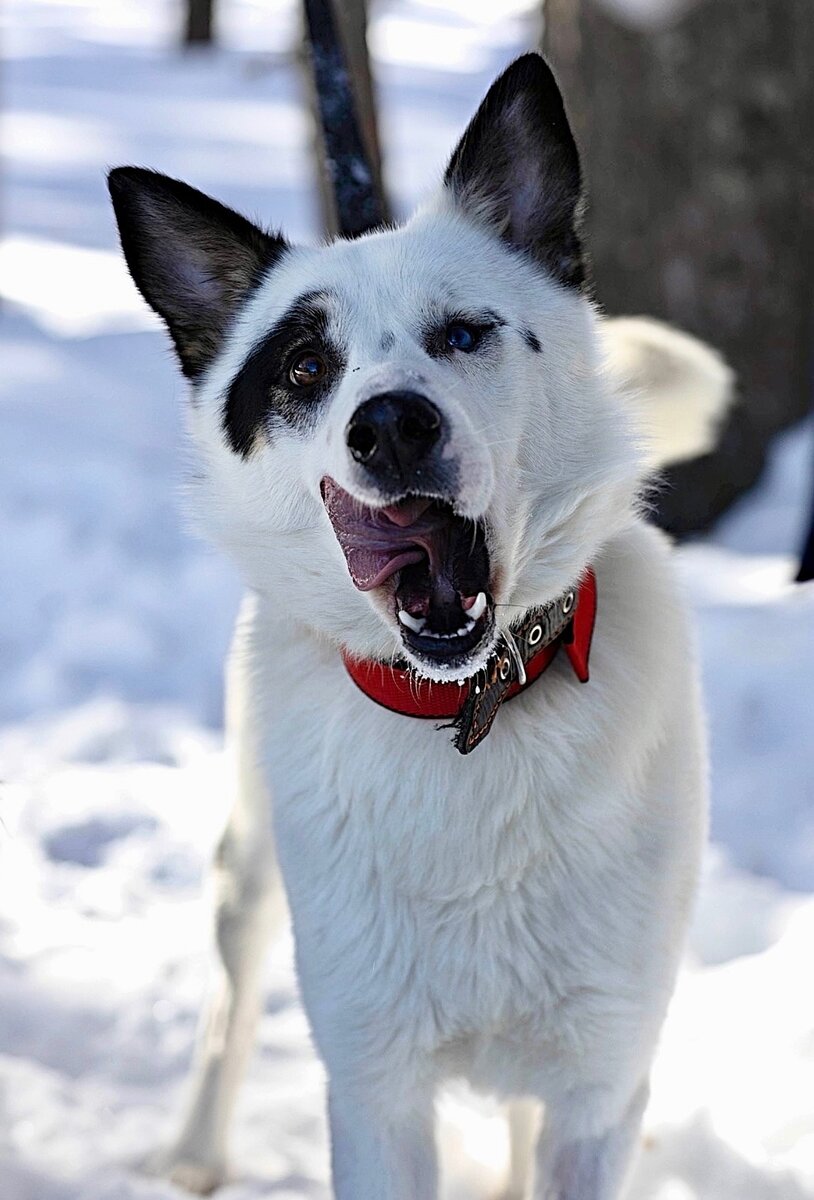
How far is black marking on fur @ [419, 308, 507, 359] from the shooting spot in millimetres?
1903

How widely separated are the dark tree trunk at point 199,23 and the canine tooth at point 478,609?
15.8m

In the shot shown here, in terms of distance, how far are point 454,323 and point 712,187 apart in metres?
2.82

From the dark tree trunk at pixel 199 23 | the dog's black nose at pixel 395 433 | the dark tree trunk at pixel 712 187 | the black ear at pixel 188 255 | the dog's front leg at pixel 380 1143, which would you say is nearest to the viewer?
the dog's black nose at pixel 395 433

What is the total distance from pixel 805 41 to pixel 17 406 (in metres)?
3.16

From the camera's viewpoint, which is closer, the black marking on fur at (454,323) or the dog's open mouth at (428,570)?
the dog's open mouth at (428,570)

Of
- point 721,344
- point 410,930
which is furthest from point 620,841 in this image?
point 721,344

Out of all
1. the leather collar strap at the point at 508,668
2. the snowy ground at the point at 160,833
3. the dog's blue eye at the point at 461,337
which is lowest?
the snowy ground at the point at 160,833

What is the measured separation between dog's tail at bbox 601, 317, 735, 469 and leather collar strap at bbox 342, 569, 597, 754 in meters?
0.53

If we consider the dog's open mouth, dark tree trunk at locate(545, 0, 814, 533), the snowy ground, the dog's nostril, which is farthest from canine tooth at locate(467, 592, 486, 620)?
dark tree trunk at locate(545, 0, 814, 533)

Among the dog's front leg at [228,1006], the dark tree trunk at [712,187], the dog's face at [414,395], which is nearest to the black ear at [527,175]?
the dog's face at [414,395]

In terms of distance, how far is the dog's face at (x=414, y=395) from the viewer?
69.7 inches

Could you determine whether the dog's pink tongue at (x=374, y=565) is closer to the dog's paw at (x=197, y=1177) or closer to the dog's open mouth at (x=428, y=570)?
the dog's open mouth at (x=428, y=570)

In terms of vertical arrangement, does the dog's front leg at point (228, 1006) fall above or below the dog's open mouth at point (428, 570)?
below

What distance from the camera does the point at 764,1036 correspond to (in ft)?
8.77
